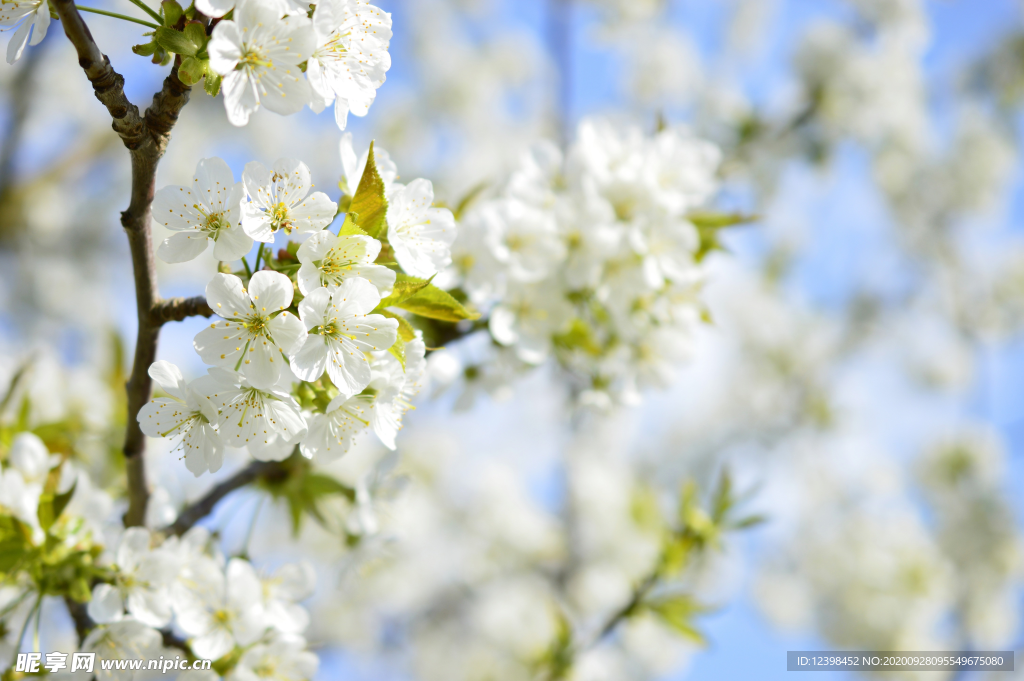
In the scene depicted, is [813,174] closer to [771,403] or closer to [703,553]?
[703,553]

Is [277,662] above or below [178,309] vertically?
below

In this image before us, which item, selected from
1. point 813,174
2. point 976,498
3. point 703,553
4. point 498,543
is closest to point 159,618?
point 703,553

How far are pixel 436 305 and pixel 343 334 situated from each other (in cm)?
23

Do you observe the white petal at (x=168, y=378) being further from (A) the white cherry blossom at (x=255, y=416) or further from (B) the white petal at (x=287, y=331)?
(B) the white petal at (x=287, y=331)

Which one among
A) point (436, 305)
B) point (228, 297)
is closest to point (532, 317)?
point (436, 305)

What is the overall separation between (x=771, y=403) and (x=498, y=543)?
3.48m

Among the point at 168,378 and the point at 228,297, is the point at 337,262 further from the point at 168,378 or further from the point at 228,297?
the point at 168,378

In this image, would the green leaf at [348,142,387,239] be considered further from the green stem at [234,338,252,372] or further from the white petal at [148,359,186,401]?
the white petal at [148,359,186,401]

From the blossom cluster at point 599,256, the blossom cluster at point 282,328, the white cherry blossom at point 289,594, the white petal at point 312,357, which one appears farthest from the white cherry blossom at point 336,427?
the blossom cluster at point 599,256

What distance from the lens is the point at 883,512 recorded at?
5461mm

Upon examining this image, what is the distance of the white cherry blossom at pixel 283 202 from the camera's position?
96cm

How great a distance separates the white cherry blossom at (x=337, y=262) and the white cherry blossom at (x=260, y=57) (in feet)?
0.65

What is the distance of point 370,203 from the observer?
1.07 m

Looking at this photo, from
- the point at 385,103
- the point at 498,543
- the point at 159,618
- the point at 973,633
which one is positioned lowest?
the point at 159,618
